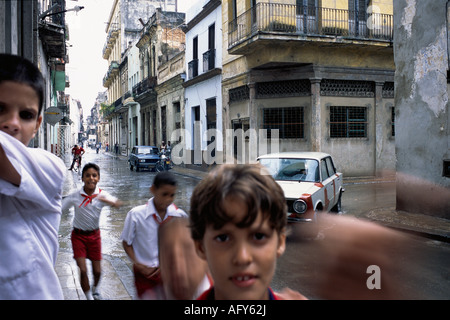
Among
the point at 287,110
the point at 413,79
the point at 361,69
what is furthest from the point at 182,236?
the point at 361,69

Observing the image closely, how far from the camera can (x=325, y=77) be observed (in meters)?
17.8

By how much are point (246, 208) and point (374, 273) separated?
4.98m

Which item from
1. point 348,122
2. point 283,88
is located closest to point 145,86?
point 283,88

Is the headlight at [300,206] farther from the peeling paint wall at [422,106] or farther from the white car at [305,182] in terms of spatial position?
the peeling paint wall at [422,106]

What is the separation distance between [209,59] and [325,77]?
8394mm

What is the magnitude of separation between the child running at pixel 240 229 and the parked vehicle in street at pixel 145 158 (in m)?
24.1

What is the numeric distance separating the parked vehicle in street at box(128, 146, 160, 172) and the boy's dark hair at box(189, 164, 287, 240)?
79.1 feet

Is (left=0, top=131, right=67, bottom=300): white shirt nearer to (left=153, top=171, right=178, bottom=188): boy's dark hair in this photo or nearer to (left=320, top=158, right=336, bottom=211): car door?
(left=153, top=171, right=178, bottom=188): boy's dark hair

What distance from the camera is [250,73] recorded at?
18.9m

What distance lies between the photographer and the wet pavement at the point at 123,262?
4680mm

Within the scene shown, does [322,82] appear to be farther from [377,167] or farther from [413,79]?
[413,79]

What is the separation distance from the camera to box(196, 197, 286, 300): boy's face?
3.89ft

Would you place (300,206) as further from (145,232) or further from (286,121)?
(286,121)

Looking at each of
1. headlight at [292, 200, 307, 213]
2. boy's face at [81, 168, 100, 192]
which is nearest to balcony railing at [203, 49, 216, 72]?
headlight at [292, 200, 307, 213]
